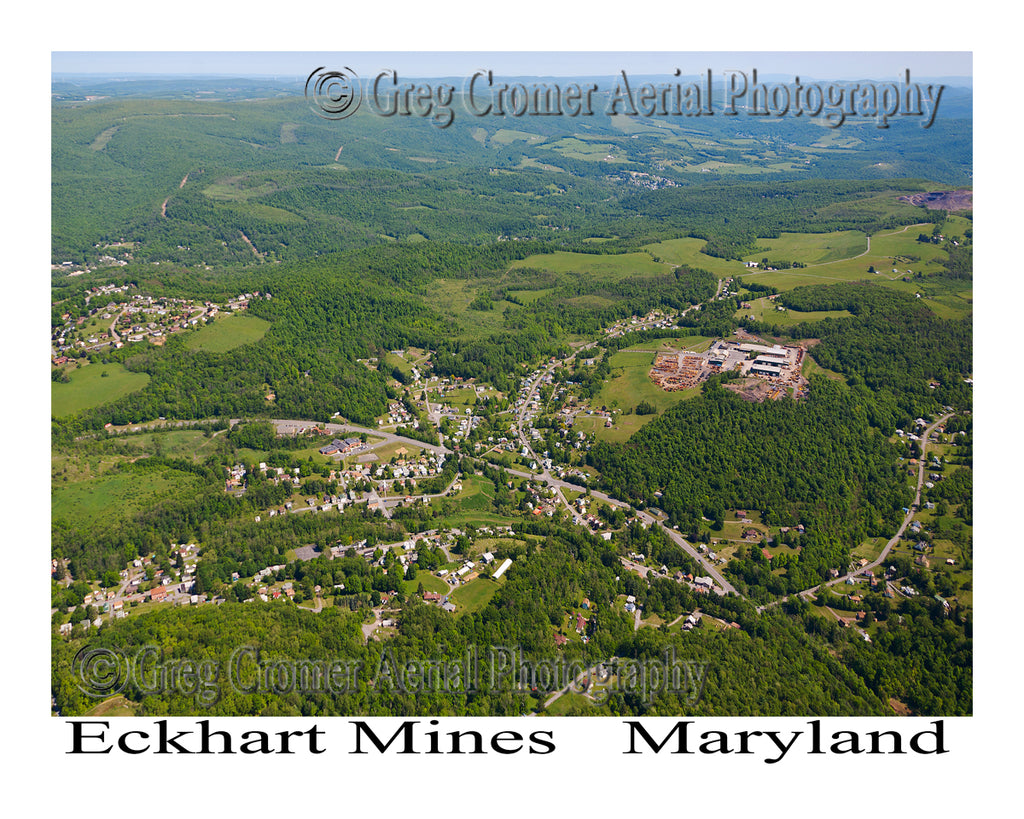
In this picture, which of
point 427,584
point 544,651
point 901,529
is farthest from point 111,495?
point 901,529

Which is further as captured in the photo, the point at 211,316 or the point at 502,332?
the point at 502,332

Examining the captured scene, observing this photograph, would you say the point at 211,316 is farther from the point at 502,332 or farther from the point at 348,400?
the point at 502,332

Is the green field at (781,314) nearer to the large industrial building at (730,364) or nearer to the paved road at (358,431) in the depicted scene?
the large industrial building at (730,364)

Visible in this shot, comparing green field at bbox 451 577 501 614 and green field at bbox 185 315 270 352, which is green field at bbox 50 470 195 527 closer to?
green field at bbox 451 577 501 614

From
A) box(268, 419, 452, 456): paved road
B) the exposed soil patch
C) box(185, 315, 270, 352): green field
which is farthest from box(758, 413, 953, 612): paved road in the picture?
the exposed soil patch

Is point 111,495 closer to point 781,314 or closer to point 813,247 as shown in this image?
point 781,314

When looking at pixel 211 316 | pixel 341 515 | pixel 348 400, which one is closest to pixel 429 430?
pixel 348 400
